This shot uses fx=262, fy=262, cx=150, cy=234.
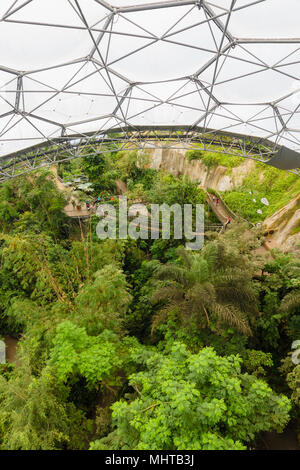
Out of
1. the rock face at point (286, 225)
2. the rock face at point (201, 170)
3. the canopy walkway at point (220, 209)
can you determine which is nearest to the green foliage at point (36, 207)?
the rock face at point (201, 170)

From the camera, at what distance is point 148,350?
7.04 metres

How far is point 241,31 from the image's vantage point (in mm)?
6441

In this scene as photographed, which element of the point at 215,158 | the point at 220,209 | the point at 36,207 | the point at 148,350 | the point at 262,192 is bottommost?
the point at 148,350

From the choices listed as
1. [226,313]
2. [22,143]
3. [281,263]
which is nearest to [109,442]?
[226,313]

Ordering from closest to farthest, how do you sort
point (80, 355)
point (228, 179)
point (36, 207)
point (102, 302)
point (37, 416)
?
1. point (37, 416)
2. point (80, 355)
3. point (102, 302)
4. point (36, 207)
5. point (228, 179)

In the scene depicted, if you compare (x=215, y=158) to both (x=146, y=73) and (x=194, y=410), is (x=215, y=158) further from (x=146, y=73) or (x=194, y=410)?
(x=194, y=410)

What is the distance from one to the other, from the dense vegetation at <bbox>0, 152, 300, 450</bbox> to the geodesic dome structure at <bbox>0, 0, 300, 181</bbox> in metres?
4.23

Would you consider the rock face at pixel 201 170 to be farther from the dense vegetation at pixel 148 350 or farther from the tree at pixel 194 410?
the tree at pixel 194 410

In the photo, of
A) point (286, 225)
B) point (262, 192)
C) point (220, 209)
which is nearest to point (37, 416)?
point (286, 225)

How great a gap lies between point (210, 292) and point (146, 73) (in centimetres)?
696

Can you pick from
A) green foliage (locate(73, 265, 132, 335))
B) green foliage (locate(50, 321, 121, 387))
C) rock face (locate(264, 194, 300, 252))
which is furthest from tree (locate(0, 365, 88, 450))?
rock face (locate(264, 194, 300, 252))

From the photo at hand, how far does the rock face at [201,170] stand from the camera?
790 inches

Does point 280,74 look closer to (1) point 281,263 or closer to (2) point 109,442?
(1) point 281,263

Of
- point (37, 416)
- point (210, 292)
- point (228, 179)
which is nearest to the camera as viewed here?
point (37, 416)
